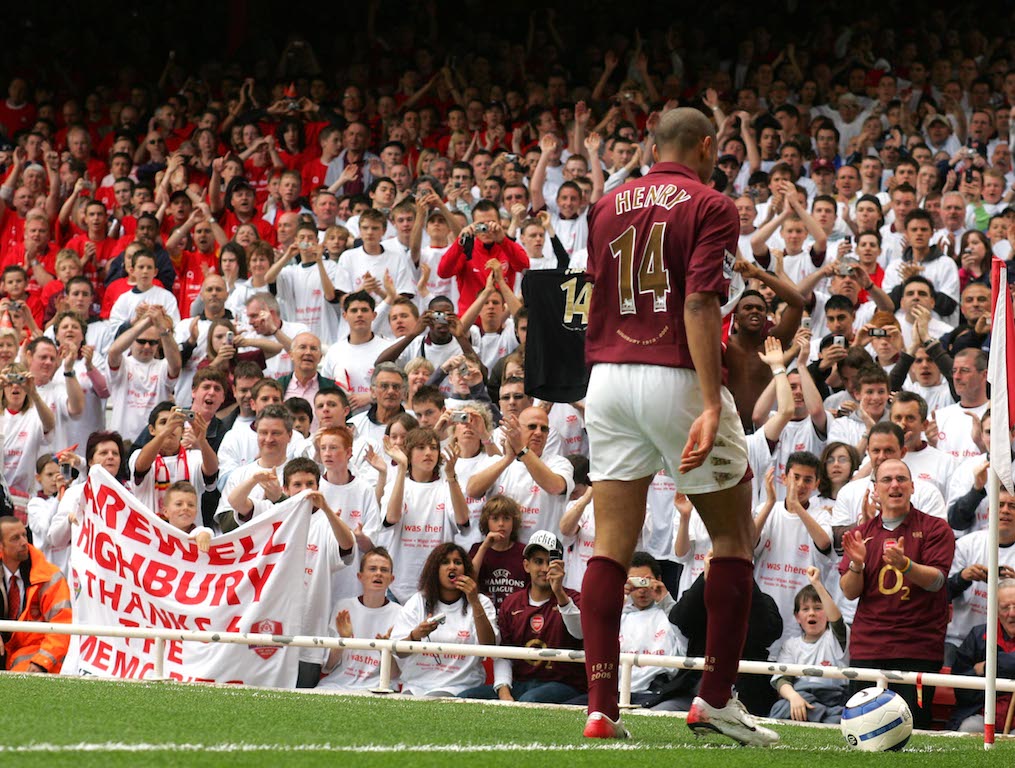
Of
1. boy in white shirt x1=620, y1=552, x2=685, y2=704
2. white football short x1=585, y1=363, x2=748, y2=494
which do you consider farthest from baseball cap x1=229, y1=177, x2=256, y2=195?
white football short x1=585, y1=363, x2=748, y2=494

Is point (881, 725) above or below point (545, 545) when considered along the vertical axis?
below

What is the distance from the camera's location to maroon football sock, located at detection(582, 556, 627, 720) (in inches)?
214

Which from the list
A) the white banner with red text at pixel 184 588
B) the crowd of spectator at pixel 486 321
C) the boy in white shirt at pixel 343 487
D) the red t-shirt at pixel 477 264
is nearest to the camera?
the white banner with red text at pixel 184 588

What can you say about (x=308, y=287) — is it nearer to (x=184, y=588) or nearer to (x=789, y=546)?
(x=184, y=588)

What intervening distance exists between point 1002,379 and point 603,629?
233 cm

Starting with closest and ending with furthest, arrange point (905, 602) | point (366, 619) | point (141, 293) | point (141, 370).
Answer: point (905, 602) → point (366, 619) → point (141, 370) → point (141, 293)

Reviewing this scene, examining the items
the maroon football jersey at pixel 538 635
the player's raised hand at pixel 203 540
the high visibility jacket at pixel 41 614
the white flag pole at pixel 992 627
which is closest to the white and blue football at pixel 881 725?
the white flag pole at pixel 992 627

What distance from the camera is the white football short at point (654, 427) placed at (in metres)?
5.38

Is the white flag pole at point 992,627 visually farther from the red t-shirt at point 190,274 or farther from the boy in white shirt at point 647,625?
the red t-shirt at point 190,274

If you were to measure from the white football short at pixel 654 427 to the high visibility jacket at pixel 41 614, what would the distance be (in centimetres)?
541

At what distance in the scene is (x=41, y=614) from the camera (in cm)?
1024

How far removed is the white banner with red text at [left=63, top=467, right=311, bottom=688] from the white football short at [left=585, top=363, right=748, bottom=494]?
448 centimetres

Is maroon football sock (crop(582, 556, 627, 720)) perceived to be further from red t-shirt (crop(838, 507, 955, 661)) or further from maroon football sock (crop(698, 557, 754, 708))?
red t-shirt (crop(838, 507, 955, 661))


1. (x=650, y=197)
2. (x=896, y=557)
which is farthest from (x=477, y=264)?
Result: (x=650, y=197)
